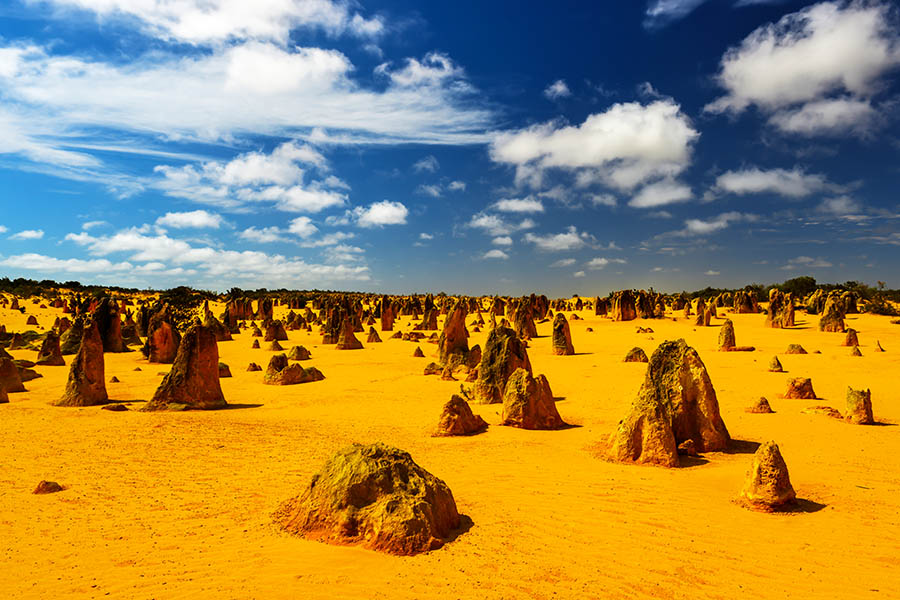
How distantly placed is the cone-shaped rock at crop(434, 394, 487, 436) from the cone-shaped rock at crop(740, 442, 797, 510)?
6075mm

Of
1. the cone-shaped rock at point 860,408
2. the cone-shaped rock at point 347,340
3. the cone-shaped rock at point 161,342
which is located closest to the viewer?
the cone-shaped rock at point 860,408

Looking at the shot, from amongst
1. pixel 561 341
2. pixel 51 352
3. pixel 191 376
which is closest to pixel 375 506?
pixel 191 376

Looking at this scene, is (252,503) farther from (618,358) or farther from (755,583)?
(618,358)

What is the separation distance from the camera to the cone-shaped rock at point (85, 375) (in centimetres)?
1499

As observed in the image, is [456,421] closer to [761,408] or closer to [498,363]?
[498,363]

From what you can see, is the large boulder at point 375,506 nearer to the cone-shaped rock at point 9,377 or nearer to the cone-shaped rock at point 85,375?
the cone-shaped rock at point 85,375

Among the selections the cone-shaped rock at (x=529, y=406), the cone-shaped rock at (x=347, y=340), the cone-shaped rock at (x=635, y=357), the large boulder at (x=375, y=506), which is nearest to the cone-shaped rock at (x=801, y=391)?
the cone-shaped rock at (x=529, y=406)

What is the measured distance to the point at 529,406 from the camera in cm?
1296

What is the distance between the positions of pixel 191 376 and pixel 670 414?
12577 millimetres

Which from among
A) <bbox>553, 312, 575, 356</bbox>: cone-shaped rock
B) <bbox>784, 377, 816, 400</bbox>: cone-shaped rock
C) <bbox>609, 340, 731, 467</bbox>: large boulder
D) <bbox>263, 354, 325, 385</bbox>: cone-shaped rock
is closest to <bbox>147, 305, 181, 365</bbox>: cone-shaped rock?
<bbox>263, 354, 325, 385</bbox>: cone-shaped rock

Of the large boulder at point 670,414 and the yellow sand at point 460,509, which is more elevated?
the large boulder at point 670,414

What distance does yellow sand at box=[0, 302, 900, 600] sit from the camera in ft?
18.5

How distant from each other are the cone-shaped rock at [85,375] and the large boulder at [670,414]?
14.0 m

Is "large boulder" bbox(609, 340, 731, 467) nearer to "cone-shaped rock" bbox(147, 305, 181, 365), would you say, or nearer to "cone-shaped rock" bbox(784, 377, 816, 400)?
"cone-shaped rock" bbox(784, 377, 816, 400)
